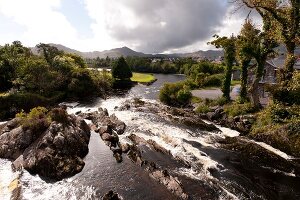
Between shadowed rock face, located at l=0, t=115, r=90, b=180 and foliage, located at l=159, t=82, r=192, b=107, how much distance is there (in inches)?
1187

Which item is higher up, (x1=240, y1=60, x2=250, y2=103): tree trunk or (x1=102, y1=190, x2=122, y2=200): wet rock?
(x1=240, y1=60, x2=250, y2=103): tree trunk

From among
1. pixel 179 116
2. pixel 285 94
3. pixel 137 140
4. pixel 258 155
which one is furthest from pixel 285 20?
pixel 137 140

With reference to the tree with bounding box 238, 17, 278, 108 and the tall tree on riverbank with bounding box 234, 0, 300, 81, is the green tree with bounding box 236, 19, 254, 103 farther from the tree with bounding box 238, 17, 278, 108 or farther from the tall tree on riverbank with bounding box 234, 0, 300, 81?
the tall tree on riverbank with bounding box 234, 0, 300, 81

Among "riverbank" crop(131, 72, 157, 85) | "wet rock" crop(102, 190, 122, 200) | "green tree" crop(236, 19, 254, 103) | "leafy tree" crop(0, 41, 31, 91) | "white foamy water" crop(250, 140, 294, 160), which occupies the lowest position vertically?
"riverbank" crop(131, 72, 157, 85)

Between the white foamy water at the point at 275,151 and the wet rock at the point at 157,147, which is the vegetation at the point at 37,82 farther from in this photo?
the white foamy water at the point at 275,151

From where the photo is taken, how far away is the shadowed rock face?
26719 millimetres

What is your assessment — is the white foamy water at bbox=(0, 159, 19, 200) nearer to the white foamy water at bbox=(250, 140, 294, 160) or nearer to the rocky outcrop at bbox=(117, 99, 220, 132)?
the rocky outcrop at bbox=(117, 99, 220, 132)

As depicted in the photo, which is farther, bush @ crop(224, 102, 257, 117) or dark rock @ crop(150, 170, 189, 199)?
bush @ crop(224, 102, 257, 117)

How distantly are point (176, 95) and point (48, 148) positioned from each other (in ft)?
127

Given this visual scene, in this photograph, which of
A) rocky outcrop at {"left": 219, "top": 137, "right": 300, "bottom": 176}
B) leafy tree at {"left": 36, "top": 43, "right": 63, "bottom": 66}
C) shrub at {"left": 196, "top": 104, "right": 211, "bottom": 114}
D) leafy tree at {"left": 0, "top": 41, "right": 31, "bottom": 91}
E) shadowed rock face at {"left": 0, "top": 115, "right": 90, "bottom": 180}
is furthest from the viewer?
leafy tree at {"left": 36, "top": 43, "right": 63, "bottom": 66}

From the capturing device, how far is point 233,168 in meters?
28.3

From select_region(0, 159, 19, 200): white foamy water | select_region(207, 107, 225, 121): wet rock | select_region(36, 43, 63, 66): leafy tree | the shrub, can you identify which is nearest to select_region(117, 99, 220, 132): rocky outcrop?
the shrub

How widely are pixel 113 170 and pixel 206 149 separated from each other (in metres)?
12.1

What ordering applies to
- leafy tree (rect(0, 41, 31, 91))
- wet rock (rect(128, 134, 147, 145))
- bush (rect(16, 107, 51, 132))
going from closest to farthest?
bush (rect(16, 107, 51, 132)), wet rock (rect(128, 134, 147, 145)), leafy tree (rect(0, 41, 31, 91))
